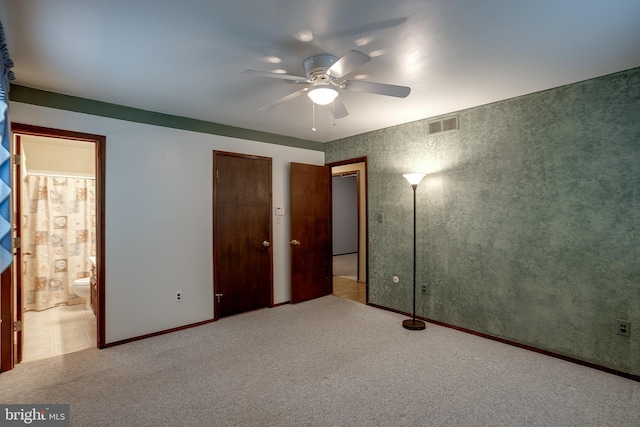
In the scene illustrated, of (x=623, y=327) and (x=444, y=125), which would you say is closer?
(x=623, y=327)

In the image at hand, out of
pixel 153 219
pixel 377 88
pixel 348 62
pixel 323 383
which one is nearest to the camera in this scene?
pixel 348 62

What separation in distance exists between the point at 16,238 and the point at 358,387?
3.25 meters

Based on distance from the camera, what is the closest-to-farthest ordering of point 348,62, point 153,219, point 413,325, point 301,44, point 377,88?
point 348,62 → point 301,44 → point 377,88 → point 153,219 → point 413,325

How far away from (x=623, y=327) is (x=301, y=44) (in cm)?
324

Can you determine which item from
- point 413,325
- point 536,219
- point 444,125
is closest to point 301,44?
point 444,125

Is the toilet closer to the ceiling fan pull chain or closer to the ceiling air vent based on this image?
the ceiling fan pull chain

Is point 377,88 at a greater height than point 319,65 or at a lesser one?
lesser

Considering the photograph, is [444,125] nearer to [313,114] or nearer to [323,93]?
[313,114]

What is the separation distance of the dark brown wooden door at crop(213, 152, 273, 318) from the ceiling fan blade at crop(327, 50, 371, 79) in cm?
232

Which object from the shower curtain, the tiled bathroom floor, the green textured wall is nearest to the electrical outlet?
the green textured wall

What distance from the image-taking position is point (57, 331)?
3578 mm

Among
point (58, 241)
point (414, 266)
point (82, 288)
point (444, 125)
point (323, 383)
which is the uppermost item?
point (444, 125)

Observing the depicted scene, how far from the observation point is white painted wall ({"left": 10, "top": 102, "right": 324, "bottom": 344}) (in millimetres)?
3156

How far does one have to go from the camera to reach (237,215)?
4.09m
